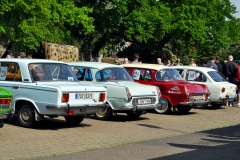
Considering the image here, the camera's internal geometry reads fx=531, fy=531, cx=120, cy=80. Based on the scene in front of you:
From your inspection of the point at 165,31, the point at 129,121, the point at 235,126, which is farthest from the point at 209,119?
the point at 165,31

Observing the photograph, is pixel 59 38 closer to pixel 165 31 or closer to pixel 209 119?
pixel 165 31

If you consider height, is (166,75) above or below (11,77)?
above

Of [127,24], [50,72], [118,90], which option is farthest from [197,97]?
[127,24]

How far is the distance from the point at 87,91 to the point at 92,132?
0.97 metres

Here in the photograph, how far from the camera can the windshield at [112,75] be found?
49.2 ft

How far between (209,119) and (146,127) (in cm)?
341

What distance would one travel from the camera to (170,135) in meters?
12.6

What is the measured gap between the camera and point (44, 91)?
1202cm

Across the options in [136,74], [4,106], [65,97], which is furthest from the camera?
[136,74]

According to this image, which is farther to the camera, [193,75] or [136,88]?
[193,75]

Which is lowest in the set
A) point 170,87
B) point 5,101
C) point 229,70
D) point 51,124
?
point 51,124

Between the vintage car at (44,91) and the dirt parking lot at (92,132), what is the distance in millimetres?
456

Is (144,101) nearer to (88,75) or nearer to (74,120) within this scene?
(88,75)

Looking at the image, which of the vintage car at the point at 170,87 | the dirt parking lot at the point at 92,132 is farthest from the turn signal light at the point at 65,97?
the vintage car at the point at 170,87
